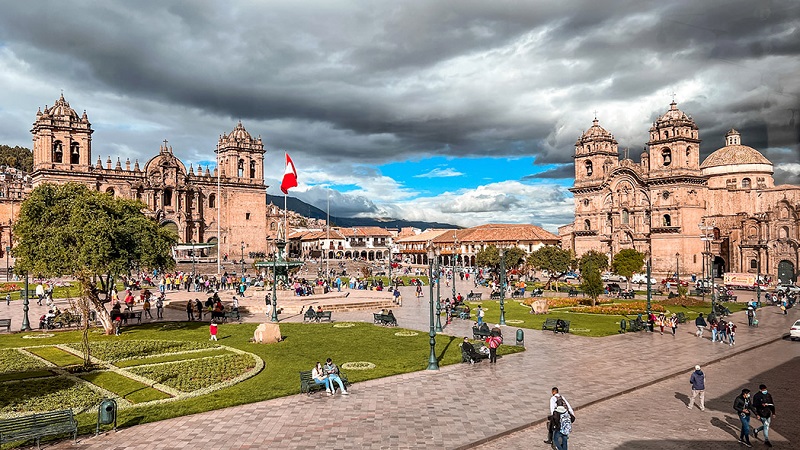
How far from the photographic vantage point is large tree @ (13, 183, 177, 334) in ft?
72.6

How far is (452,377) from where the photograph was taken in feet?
53.7

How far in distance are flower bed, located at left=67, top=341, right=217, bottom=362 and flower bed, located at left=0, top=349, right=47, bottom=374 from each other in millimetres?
1630

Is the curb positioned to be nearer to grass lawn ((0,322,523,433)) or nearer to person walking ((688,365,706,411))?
person walking ((688,365,706,411))

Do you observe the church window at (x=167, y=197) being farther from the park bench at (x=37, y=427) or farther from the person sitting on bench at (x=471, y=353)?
the park bench at (x=37, y=427)

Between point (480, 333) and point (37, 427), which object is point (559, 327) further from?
point (37, 427)

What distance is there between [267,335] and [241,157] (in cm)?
6610

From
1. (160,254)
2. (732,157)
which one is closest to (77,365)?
(160,254)

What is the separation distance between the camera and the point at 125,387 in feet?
48.9

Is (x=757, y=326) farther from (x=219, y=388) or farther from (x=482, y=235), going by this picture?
(x=482, y=235)

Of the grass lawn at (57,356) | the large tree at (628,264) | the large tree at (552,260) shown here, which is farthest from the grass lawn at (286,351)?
the large tree at (628,264)

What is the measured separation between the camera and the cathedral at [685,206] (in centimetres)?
5828

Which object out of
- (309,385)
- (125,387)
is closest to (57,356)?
(125,387)

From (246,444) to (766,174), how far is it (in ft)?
263

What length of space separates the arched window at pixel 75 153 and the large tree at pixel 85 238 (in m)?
49.3
